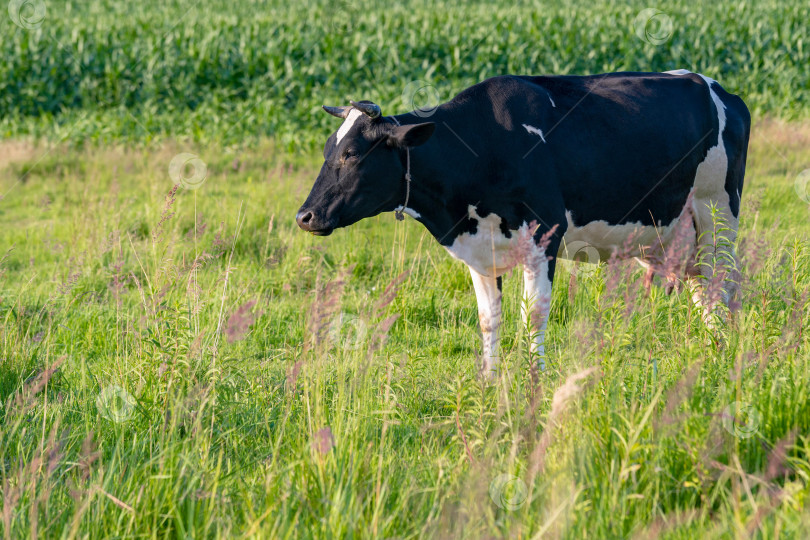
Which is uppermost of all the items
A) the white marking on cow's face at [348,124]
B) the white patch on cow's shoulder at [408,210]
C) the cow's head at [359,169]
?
the white marking on cow's face at [348,124]

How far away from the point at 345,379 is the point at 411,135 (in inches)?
51.2

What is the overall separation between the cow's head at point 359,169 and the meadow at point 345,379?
0.46m

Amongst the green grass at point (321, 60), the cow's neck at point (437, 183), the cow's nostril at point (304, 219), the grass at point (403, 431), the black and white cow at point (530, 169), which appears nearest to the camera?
the grass at point (403, 431)

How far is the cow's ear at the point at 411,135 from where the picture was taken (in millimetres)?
4406

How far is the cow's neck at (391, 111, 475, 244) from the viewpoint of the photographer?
4695 mm

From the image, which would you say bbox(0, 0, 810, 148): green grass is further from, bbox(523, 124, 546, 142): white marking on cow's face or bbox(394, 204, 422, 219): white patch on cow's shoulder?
bbox(394, 204, 422, 219): white patch on cow's shoulder

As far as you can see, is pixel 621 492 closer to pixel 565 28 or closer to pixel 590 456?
pixel 590 456

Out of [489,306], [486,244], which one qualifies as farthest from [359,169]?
[489,306]

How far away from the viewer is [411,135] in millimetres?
4457

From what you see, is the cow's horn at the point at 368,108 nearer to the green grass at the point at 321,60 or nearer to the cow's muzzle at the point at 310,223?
the cow's muzzle at the point at 310,223

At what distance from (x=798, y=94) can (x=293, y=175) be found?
1032 cm

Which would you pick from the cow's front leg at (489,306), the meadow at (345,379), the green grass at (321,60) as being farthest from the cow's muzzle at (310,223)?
the green grass at (321,60)

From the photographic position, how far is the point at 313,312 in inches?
129

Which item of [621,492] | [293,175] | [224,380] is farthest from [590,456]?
[293,175]
